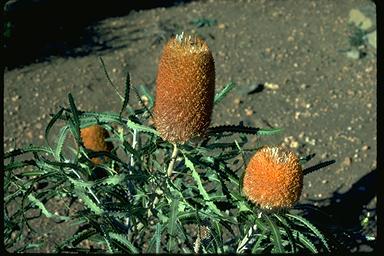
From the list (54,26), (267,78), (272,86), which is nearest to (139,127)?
(272,86)

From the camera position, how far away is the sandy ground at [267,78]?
4430mm

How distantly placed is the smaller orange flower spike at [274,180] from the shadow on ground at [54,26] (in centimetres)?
426

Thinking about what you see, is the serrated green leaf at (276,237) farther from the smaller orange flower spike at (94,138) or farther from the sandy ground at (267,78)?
the sandy ground at (267,78)

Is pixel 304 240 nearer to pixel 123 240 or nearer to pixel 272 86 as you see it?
pixel 123 240

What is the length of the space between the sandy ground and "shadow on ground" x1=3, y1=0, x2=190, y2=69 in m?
0.04

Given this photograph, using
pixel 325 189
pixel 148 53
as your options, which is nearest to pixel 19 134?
pixel 148 53

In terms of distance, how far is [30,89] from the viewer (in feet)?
16.9

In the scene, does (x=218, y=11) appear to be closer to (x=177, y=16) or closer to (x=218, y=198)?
(x=177, y=16)

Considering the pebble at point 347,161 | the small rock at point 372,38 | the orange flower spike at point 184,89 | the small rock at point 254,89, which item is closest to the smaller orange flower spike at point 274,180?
the orange flower spike at point 184,89

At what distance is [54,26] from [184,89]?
4916mm

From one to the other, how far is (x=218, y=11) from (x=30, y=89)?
2598 millimetres

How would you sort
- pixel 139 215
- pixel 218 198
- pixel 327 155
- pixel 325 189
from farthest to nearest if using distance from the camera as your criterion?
1. pixel 327 155
2. pixel 325 189
3. pixel 218 198
4. pixel 139 215

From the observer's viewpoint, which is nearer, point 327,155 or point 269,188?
point 269,188

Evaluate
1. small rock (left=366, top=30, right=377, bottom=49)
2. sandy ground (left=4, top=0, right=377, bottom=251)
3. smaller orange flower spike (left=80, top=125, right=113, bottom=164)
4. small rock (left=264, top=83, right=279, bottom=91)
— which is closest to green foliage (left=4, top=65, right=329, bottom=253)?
smaller orange flower spike (left=80, top=125, right=113, bottom=164)
